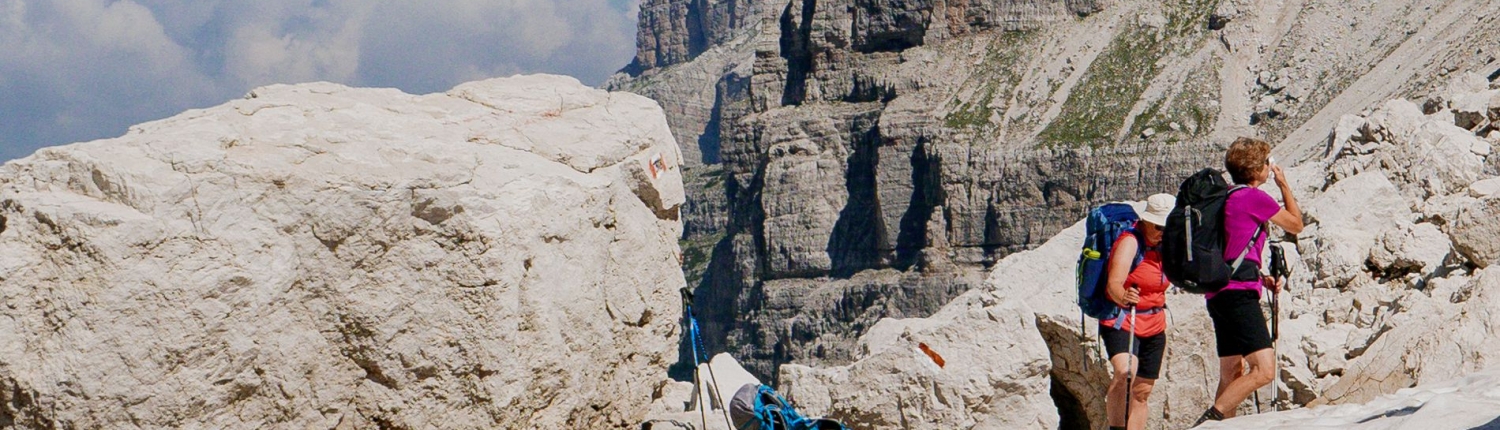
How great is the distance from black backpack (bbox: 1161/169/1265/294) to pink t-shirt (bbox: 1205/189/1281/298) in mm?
29

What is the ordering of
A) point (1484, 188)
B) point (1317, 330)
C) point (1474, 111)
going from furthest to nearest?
1. point (1474, 111)
2. point (1484, 188)
3. point (1317, 330)

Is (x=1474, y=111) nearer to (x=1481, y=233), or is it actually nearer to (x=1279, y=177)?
(x=1481, y=233)

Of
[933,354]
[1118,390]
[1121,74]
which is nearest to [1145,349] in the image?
[1118,390]

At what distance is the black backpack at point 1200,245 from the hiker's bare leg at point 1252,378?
47 cm

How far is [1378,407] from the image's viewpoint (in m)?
9.88

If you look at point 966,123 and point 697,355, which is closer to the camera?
point 697,355

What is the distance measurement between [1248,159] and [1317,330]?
12.1ft

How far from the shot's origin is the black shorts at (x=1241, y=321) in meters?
9.74

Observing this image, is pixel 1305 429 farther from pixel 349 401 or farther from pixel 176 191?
pixel 176 191

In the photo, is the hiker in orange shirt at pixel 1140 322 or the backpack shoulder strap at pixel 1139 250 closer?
the hiker in orange shirt at pixel 1140 322

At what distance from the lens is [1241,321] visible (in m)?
9.78

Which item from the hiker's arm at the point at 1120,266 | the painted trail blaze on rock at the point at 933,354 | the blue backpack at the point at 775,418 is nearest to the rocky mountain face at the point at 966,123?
the painted trail blaze on rock at the point at 933,354

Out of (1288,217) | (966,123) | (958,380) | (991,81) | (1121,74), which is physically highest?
(991,81)

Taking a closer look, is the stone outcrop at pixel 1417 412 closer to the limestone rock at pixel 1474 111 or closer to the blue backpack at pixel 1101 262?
the blue backpack at pixel 1101 262
